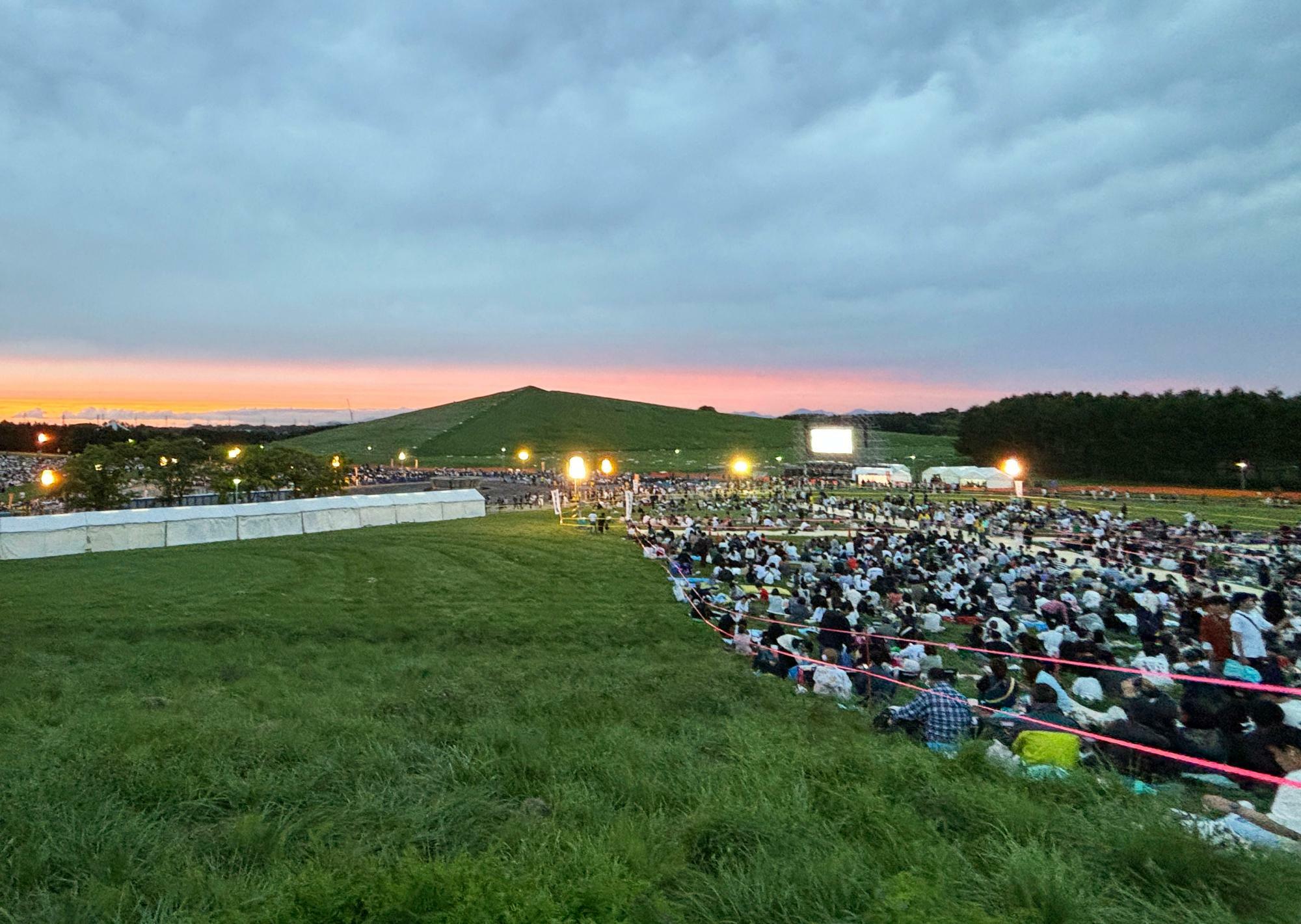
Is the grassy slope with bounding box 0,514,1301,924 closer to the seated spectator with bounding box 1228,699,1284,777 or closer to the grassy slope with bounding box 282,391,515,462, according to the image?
the seated spectator with bounding box 1228,699,1284,777

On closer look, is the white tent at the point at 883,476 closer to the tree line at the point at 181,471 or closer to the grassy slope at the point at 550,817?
the tree line at the point at 181,471

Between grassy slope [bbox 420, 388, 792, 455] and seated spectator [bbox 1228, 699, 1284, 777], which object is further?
grassy slope [bbox 420, 388, 792, 455]

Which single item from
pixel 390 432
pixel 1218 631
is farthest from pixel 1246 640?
pixel 390 432

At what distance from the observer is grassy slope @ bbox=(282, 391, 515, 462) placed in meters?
138

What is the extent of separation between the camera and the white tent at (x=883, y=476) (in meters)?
59.3

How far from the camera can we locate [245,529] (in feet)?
100.0

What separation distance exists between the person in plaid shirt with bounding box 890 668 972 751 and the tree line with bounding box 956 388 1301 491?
63.3m

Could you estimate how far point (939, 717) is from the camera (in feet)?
24.7

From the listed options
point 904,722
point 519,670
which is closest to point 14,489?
point 519,670

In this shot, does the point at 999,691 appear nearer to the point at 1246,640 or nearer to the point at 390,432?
the point at 1246,640

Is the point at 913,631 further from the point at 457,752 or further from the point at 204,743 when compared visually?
the point at 204,743

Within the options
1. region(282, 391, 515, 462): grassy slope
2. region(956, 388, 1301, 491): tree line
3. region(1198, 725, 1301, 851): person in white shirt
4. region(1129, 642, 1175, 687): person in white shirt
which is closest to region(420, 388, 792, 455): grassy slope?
region(282, 391, 515, 462): grassy slope

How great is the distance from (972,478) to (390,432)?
129m

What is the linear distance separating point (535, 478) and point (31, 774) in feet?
226
